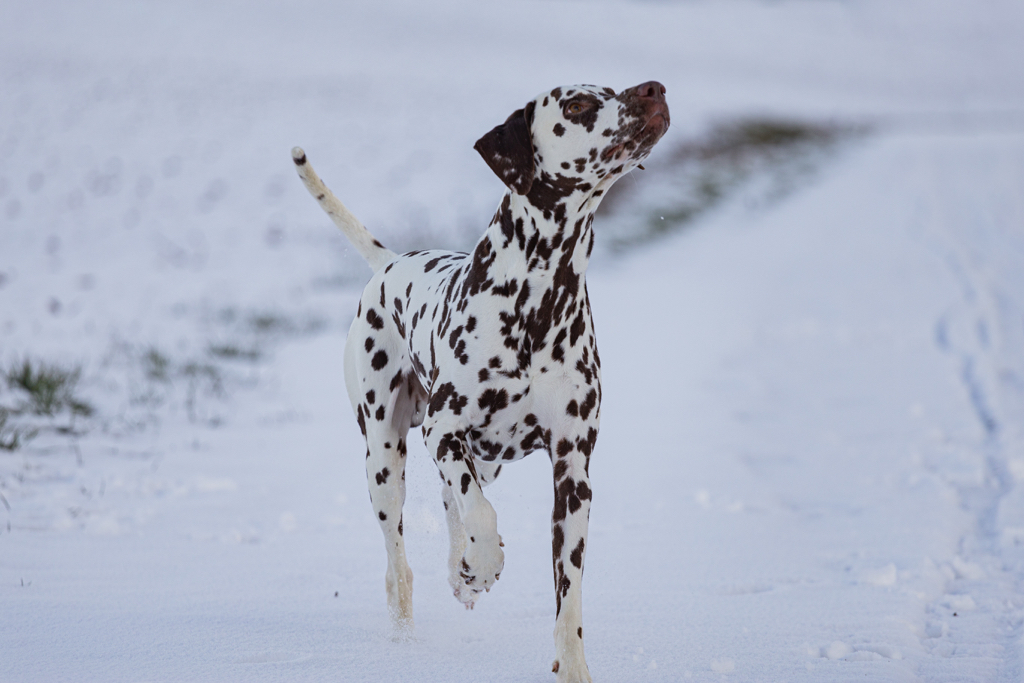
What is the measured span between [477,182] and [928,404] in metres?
11.8

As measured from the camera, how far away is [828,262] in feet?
43.3

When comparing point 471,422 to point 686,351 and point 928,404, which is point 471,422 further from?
point 686,351

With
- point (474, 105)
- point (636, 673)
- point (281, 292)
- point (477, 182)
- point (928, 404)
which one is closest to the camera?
point (636, 673)

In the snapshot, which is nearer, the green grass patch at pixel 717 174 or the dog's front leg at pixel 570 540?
the dog's front leg at pixel 570 540

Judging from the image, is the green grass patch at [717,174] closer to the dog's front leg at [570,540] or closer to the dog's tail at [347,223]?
the dog's tail at [347,223]

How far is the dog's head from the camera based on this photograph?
9.68 feet

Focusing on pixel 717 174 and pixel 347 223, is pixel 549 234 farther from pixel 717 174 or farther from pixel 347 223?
pixel 717 174

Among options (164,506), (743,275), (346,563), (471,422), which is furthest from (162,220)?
(471,422)

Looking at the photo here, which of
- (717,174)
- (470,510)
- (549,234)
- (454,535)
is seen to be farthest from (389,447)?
(717,174)

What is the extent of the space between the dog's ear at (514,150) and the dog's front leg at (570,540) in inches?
33.4

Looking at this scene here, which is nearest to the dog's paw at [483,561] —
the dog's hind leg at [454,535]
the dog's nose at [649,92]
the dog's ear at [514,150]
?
the dog's hind leg at [454,535]

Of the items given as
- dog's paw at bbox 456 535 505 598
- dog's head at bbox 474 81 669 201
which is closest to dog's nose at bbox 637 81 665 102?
dog's head at bbox 474 81 669 201

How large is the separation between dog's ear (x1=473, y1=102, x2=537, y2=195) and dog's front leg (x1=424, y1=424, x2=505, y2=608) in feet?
2.74

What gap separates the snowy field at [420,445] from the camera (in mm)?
3514
